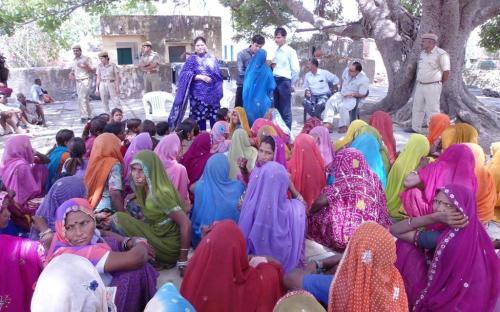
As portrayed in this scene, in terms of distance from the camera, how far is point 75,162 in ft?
12.2

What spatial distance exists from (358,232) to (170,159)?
2.40 metres

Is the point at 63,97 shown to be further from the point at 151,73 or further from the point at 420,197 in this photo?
the point at 420,197

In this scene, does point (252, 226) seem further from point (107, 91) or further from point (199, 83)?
point (107, 91)

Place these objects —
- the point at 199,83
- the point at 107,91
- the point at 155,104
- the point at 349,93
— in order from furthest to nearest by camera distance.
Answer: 1. the point at 155,104
2. the point at 107,91
3. the point at 349,93
4. the point at 199,83

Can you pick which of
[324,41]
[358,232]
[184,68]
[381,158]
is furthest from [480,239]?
[324,41]

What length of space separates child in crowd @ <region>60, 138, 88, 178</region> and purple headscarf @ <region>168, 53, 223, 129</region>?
3069 mm

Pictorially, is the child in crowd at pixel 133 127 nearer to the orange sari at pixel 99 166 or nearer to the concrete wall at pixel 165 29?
the orange sari at pixel 99 166

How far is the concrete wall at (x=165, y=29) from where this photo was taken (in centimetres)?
1923

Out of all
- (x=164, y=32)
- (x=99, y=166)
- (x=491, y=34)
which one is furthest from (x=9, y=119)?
(x=491, y=34)

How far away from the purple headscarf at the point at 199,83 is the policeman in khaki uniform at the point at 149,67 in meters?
4.23

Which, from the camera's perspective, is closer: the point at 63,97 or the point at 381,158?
the point at 381,158

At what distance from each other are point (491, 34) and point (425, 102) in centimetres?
1102

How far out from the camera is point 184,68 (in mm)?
6664

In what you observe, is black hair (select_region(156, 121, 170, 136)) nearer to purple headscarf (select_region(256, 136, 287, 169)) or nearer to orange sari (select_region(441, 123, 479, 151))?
purple headscarf (select_region(256, 136, 287, 169))
